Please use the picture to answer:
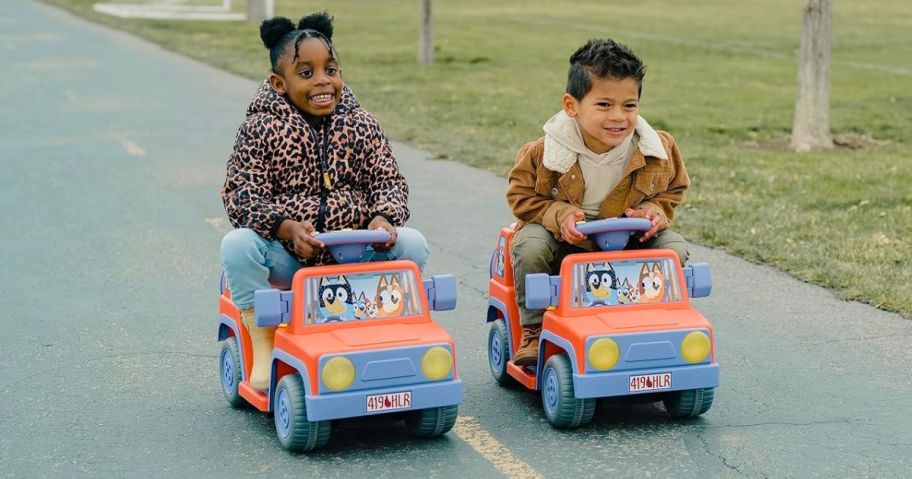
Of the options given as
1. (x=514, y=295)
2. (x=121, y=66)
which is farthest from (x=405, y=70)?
(x=514, y=295)

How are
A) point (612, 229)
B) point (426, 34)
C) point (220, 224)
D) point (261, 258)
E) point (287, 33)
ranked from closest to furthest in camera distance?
point (261, 258)
point (612, 229)
point (287, 33)
point (220, 224)
point (426, 34)

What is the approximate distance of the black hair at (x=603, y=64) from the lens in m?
5.16

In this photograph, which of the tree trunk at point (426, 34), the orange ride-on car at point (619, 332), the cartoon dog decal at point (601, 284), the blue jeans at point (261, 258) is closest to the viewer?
the orange ride-on car at point (619, 332)

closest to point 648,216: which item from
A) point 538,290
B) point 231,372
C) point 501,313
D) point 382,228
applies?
point 538,290

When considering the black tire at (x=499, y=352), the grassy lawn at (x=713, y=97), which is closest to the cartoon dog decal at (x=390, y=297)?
the black tire at (x=499, y=352)

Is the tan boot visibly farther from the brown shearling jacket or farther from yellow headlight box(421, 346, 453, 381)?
the brown shearling jacket

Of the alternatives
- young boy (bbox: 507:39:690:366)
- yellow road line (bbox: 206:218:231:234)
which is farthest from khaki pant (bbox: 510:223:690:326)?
yellow road line (bbox: 206:218:231:234)

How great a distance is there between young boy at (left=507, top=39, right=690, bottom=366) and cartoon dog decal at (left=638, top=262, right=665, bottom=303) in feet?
0.51

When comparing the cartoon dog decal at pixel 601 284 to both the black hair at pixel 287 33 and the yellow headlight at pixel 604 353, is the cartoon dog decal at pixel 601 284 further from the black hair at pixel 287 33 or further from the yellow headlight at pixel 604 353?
the black hair at pixel 287 33

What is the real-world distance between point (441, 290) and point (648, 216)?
33.4 inches

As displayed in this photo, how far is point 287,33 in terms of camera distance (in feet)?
17.3

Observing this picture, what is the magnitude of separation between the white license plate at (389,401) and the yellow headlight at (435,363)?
96 mm

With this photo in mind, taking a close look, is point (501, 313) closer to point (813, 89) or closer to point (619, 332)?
point (619, 332)

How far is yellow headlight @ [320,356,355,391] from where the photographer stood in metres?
4.63
